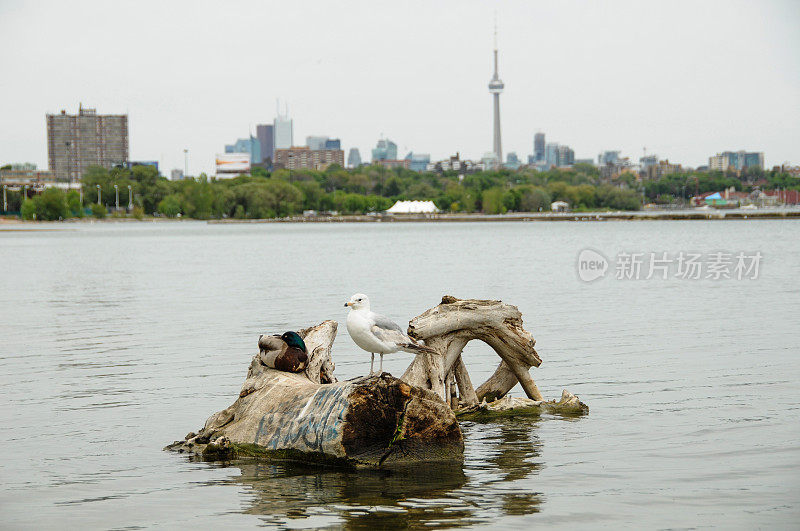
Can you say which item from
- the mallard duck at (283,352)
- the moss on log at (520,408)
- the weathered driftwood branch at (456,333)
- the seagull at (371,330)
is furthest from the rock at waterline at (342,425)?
the moss on log at (520,408)

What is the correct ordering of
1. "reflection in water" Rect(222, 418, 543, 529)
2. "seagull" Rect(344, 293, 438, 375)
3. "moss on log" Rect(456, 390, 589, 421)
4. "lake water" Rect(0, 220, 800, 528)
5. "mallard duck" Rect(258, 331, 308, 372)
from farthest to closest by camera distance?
"moss on log" Rect(456, 390, 589, 421) → "mallard duck" Rect(258, 331, 308, 372) → "seagull" Rect(344, 293, 438, 375) → "lake water" Rect(0, 220, 800, 528) → "reflection in water" Rect(222, 418, 543, 529)

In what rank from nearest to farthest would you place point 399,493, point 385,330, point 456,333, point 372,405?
point 399,493, point 372,405, point 385,330, point 456,333

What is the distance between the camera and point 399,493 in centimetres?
1111

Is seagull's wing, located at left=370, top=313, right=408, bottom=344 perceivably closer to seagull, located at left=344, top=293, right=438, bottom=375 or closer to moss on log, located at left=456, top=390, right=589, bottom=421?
seagull, located at left=344, top=293, right=438, bottom=375

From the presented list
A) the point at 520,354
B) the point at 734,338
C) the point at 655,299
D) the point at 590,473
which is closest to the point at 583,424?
the point at 520,354

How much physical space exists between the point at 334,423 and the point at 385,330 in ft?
4.38

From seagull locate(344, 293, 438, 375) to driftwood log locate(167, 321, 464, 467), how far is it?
0.54 m

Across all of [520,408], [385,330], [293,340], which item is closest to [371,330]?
[385,330]

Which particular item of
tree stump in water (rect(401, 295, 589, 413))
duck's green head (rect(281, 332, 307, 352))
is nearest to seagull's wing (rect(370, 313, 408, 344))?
tree stump in water (rect(401, 295, 589, 413))

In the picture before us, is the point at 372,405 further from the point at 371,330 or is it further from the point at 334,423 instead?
the point at 371,330

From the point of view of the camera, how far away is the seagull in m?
12.0

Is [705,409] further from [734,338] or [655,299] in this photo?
[655,299]

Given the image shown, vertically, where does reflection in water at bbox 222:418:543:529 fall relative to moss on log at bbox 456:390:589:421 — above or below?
below

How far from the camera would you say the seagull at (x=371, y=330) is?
1197 cm
